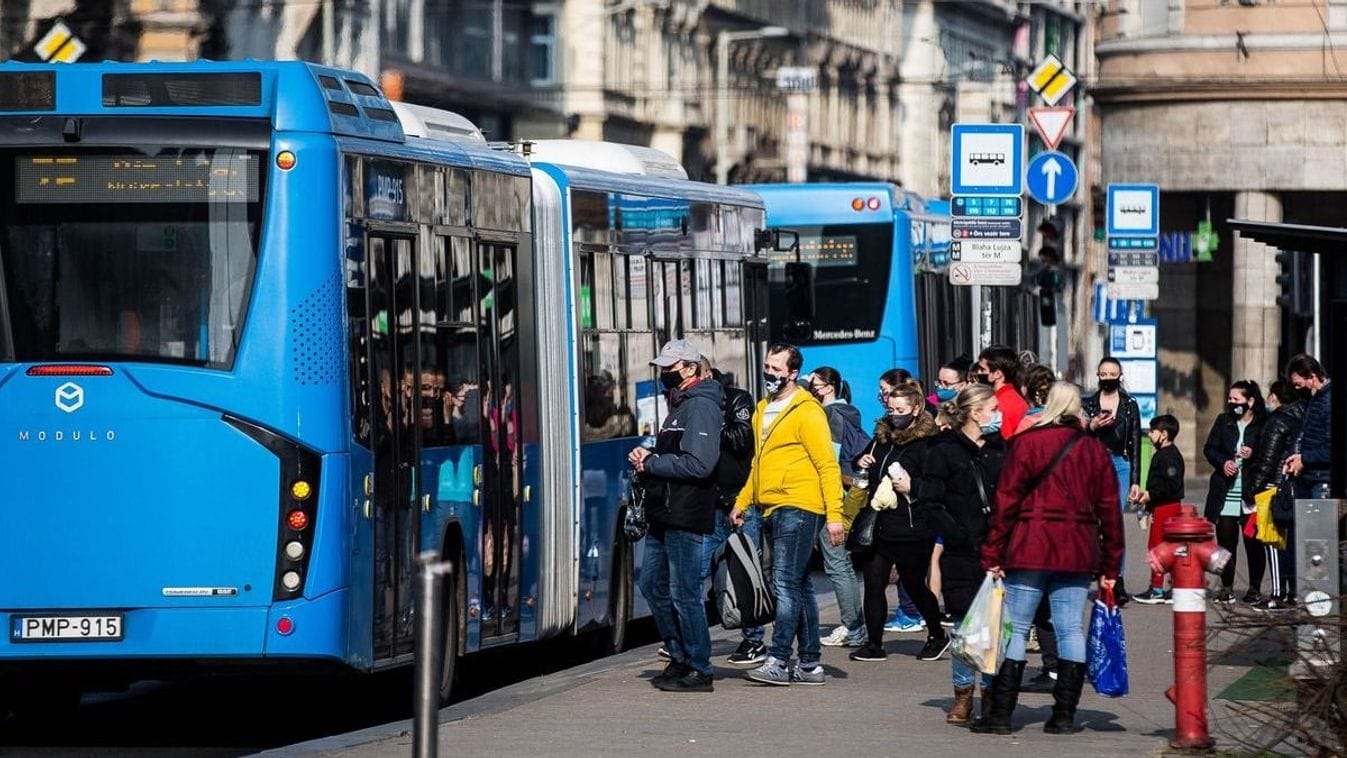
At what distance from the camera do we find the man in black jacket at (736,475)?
50.6ft

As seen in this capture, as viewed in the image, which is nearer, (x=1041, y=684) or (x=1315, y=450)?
(x=1041, y=684)

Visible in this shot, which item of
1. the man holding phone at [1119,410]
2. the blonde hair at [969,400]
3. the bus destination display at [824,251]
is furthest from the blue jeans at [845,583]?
the bus destination display at [824,251]

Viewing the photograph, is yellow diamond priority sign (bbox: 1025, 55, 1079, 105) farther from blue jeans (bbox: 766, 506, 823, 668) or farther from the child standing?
blue jeans (bbox: 766, 506, 823, 668)

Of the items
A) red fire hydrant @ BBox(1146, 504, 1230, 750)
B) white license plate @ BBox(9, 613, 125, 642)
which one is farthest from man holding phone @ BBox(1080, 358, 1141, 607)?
white license plate @ BBox(9, 613, 125, 642)

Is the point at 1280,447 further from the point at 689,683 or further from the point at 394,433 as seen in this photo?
the point at 394,433

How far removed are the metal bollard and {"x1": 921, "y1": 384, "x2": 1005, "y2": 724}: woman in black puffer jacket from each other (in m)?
7.05

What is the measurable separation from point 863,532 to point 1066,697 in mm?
Answer: 3857

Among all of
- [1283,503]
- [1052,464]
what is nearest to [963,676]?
[1052,464]

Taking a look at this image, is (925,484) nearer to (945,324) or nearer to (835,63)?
(945,324)

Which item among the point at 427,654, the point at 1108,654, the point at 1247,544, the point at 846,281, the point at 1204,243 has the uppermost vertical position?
the point at 1204,243

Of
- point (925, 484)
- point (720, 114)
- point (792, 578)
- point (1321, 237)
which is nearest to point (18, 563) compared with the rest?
point (792, 578)

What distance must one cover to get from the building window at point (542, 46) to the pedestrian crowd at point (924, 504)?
45.3 metres

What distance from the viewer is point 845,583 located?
1772cm

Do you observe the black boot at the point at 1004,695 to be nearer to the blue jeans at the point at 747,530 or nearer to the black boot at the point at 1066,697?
the black boot at the point at 1066,697
